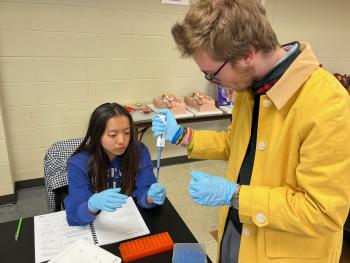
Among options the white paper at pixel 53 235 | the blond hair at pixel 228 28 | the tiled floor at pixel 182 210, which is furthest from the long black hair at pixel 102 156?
the tiled floor at pixel 182 210

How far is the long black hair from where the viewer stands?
143 centimetres

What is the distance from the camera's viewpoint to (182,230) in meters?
1.13

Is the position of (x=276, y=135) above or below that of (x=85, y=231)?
above

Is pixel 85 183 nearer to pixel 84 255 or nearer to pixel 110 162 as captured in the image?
pixel 110 162

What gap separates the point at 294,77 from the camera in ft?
2.62

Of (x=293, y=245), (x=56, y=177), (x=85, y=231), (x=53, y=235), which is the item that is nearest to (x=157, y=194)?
(x=85, y=231)

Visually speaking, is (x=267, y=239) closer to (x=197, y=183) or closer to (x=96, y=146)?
(x=197, y=183)

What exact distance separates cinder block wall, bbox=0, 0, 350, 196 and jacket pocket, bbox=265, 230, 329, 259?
1.94 metres

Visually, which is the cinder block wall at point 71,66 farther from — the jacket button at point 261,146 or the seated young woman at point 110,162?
the jacket button at point 261,146

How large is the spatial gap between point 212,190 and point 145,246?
0.32 metres

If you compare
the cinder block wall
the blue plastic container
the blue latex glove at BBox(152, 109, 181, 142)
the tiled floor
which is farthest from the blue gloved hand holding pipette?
the cinder block wall

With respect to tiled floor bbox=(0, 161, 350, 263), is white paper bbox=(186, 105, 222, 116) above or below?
above

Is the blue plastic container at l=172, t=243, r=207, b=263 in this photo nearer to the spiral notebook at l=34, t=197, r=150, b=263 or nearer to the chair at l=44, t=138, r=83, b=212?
the spiral notebook at l=34, t=197, r=150, b=263

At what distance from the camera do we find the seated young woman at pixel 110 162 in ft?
4.45
